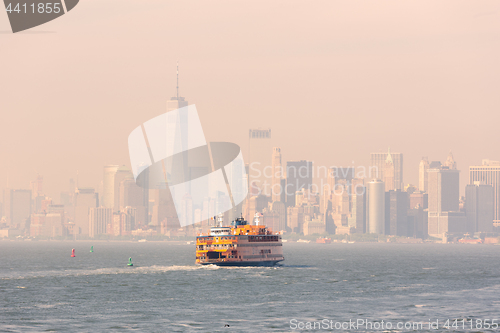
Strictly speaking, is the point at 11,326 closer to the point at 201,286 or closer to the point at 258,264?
the point at 201,286

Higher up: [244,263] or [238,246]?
[238,246]

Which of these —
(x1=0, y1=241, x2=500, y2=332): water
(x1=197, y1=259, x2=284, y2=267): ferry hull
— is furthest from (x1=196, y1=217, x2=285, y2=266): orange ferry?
(x1=0, y1=241, x2=500, y2=332): water

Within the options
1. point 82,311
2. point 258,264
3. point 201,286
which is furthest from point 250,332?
point 258,264

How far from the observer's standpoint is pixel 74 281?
122000mm

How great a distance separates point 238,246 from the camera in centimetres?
14362

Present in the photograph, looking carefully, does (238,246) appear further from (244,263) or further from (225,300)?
(225,300)

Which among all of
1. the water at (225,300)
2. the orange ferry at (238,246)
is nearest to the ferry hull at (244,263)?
the orange ferry at (238,246)

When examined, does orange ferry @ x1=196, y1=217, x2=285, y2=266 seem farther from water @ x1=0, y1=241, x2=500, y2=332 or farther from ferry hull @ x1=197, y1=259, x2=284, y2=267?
water @ x1=0, y1=241, x2=500, y2=332

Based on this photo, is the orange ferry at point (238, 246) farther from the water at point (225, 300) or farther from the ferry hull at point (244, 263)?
the water at point (225, 300)

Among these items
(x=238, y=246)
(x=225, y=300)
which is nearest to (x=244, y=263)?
(x=238, y=246)

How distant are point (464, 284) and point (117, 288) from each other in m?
59.5

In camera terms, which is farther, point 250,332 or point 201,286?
point 201,286

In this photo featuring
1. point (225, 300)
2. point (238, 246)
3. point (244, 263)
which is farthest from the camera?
point (244, 263)

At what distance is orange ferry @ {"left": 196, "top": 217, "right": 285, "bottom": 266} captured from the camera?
143625mm
